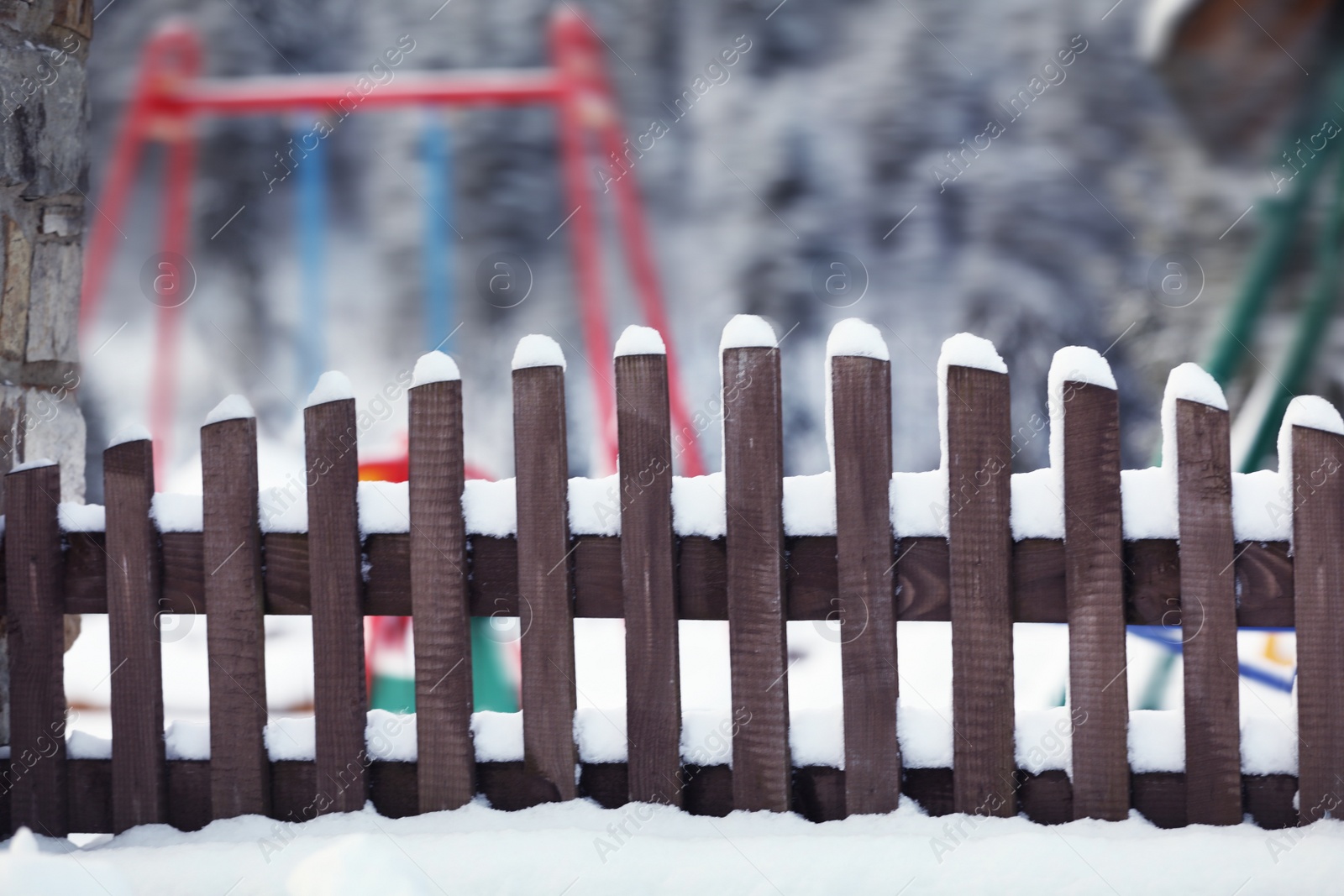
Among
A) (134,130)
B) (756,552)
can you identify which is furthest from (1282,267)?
(134,130)

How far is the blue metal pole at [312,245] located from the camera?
10.1 ft

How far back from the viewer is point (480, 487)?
1.25 metres

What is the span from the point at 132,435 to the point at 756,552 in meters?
0.89

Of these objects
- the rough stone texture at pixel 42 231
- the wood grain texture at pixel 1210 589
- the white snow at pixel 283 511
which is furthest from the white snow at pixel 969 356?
the rough stone texture at pixel 42 231

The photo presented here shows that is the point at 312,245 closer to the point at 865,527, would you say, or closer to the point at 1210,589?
the point at 865,527

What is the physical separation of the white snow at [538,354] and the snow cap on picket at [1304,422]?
93cm

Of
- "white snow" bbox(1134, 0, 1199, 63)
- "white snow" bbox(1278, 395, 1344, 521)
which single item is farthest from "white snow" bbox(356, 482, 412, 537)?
"white snow" bbox(1134, 0, 1199, 63)

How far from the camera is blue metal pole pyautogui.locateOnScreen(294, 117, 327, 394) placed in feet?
10.1

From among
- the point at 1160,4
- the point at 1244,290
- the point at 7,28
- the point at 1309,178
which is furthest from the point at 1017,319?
the point at 7,28

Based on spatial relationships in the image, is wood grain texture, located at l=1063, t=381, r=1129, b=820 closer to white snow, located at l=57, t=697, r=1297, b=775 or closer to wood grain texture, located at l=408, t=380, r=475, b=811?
white snow, located at l=57, t=697, r=1297, b=775

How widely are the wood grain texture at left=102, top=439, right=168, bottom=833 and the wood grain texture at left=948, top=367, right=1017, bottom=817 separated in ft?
3.58

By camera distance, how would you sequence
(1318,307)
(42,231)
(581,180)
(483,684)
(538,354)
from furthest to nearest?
(581,180), (1318,307), (483,684), (42,231), (538,354)

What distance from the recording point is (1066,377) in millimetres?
1160

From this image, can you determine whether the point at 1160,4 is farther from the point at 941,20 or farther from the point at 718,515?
the point at 718,515
